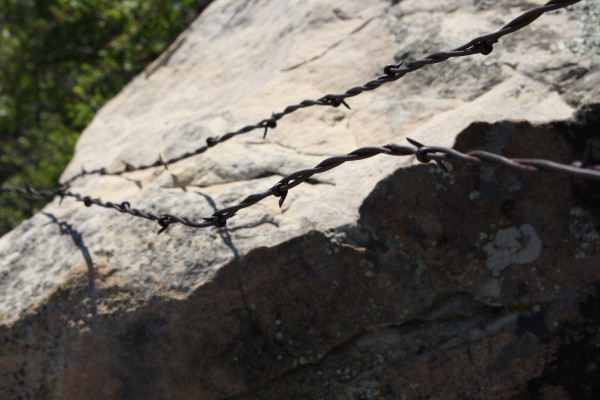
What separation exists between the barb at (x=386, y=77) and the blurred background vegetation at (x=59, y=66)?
326cm

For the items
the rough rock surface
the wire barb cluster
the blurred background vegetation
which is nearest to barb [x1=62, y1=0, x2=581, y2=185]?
the wire barb cluster

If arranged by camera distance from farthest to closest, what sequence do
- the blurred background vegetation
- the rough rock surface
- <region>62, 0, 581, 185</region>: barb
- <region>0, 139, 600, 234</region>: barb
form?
the blurred background vegetation, the rough rock surface, <region>62, 0, 581, 185</region>: barb, <region>0, 139, 600, 234</region>: barb

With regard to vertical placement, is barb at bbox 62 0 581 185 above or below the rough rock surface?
above

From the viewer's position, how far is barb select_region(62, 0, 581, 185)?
2.05m

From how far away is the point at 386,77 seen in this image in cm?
244

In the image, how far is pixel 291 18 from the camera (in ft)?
13.8

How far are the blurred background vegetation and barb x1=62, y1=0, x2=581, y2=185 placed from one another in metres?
3.26

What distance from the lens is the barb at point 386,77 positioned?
2.05 metres

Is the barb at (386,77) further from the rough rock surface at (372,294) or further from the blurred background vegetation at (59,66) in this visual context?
the blurred background vegetation at (59,66)

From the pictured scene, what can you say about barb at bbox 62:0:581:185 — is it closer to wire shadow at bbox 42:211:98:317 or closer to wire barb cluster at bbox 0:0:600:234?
wire barb cluster at bbox 0:0:600:234

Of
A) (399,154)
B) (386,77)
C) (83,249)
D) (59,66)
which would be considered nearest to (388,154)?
(399,154)

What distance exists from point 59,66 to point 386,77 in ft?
21.6

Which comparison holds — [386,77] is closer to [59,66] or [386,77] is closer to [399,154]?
[399,154]

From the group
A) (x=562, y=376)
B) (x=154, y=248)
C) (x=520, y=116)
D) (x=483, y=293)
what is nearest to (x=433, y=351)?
(x=483, y=293)
